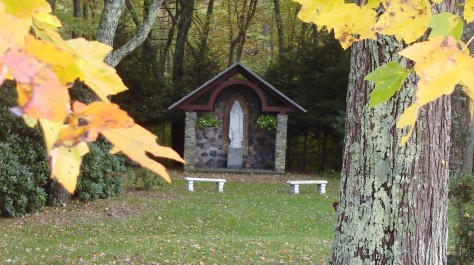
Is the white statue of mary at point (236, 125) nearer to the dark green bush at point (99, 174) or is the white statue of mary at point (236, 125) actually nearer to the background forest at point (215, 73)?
the background forest at point (215, 73)

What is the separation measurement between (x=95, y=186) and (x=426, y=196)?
9.15 m

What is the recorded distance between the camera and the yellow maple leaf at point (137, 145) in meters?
0.70

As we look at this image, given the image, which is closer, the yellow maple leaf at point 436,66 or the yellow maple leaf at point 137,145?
the yellow maple leaf at point 137,145

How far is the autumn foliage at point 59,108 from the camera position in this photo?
2.07ft

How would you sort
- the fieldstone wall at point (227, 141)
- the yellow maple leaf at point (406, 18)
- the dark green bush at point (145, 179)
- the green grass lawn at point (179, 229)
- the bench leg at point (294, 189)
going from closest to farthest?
the yellow maple leaf at point (406, 18), the green grass lawn at point (179, 229), the dark green bush at point (145, 179), the bench leg at point (294, 189), the fieldstone wall at point (227, 141)

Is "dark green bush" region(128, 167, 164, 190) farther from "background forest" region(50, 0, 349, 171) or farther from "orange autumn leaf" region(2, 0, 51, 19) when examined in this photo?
"orange autumn leaf" region(2, 0, 51, 19)

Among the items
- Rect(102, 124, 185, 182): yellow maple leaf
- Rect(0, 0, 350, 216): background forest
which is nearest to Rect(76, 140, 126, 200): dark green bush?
Rect(0, 0, 350, 216): background forest

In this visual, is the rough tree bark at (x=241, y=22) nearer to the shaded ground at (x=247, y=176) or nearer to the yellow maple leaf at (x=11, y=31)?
the shaded ground at (x=247, y=176)

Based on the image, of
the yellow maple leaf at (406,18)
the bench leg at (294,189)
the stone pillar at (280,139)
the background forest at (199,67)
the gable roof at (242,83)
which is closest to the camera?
the yellow maple leaf at (406,18)

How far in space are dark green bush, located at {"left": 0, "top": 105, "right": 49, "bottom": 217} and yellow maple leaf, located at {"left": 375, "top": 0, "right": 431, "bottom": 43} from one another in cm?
890

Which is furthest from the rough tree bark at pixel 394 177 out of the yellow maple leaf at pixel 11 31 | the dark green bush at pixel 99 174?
the dark green bush at pixel 99 174

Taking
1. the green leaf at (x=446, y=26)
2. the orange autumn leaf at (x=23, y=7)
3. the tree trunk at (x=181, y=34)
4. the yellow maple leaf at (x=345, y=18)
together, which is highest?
the tree trunk at (x=181, y=34)

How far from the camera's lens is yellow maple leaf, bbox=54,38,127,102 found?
0.73 m

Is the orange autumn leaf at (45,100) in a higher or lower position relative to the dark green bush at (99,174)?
higher
